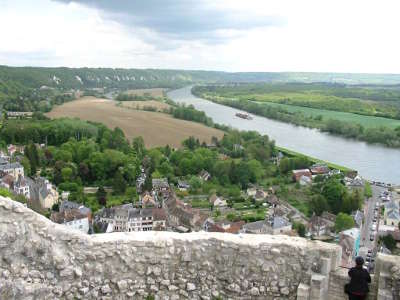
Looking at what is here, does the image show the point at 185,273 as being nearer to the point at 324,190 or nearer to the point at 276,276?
the point at 276,276

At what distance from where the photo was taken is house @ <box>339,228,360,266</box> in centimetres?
2354

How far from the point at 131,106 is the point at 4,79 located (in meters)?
55.5

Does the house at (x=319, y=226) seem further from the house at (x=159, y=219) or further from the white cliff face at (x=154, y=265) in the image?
the white cliff face at (x=154, y=265)

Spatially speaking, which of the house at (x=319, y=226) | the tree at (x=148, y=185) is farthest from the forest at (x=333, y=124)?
the tree at (x=148, y=185)

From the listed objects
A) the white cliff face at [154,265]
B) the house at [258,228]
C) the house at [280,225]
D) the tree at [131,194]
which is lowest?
the tree at [131,194]

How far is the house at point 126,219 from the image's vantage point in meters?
30.3

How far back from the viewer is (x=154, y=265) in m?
5.85

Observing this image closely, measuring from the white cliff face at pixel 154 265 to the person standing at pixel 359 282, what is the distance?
0.21 metres

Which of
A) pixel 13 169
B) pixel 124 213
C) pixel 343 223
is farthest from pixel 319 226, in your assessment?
pixel 13 169

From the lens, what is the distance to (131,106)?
10281 cm

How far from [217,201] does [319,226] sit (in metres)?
10.3

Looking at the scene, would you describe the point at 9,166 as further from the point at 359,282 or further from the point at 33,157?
the point at 359,282

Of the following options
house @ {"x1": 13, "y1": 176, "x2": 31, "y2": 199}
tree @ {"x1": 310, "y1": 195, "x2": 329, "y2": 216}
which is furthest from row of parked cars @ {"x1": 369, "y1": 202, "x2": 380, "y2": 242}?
house @ {"x1": 13, "y1": 176, "x2": 31, "y2": 199}

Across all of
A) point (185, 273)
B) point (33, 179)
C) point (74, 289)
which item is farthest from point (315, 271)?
point (33, 179)
